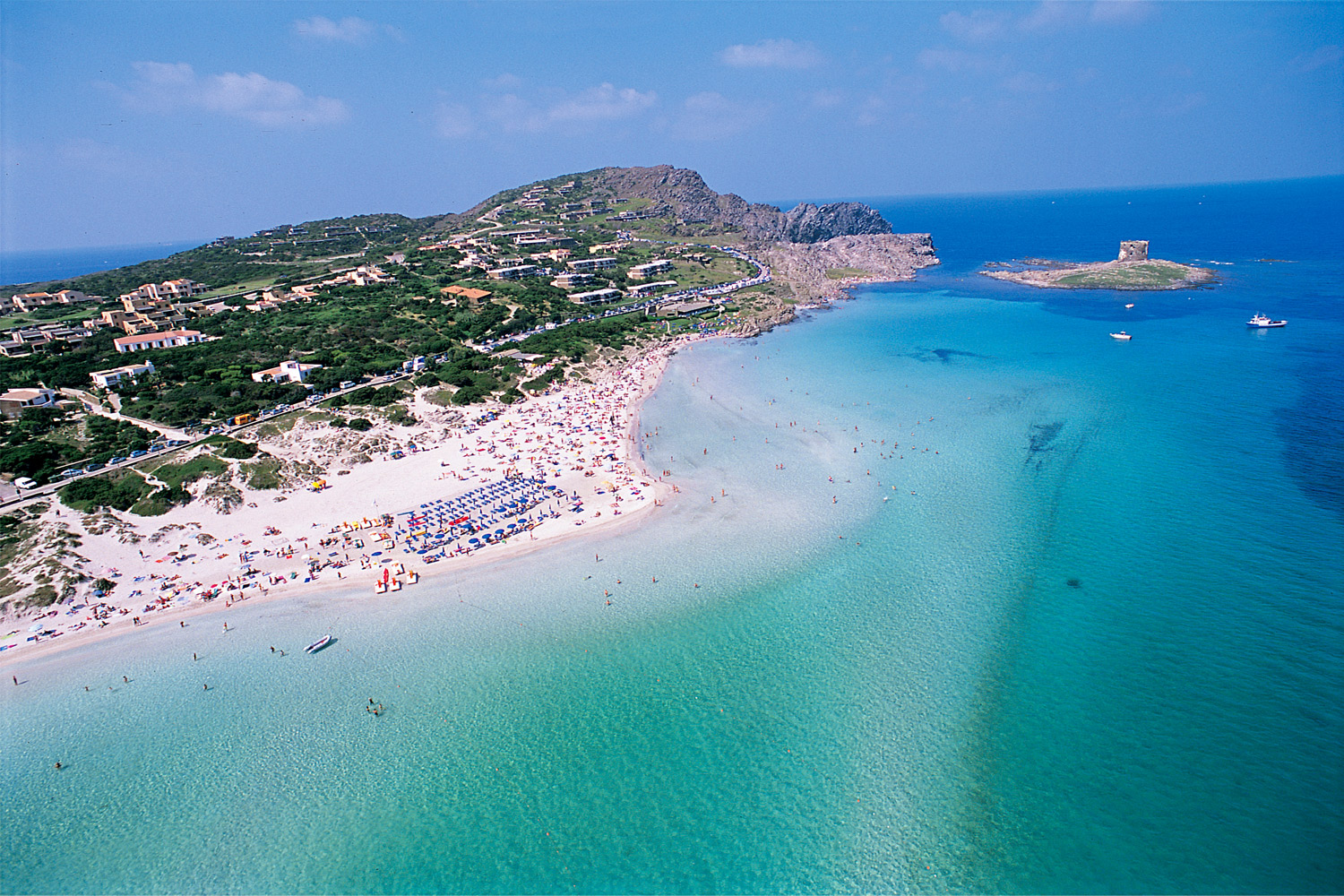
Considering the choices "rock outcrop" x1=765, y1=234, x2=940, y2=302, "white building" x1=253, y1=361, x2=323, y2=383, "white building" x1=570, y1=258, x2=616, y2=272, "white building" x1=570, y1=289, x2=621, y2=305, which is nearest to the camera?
"white building" x1=253, y1=361, x2=323, y2=383

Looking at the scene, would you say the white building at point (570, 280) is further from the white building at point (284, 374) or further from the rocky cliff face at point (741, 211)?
the rocky cliff face at point (741, 211)

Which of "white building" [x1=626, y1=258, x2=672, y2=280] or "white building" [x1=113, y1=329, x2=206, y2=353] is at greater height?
"white building" [x1=626, y1=258, x2=672, y2=280]

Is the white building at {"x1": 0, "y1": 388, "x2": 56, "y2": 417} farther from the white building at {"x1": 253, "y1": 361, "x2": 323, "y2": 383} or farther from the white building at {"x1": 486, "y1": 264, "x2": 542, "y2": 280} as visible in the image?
the white building at {"x1": 486, "y1": 264, "x2": 542, "y2": 280}

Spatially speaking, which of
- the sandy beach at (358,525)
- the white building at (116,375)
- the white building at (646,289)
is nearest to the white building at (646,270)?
the white building at (646,289)

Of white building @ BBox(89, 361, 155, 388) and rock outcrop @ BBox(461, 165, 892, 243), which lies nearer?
white building @ BBox(89, 361, 155, 388)

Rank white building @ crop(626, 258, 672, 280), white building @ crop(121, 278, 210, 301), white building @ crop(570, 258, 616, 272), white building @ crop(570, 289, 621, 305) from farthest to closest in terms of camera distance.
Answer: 1. white building @ crop(570, 258, 616, 272)
2. white building @ crop(626, 258, 672, 280)
3. white building @ crop(570, 289, 621, 305)
4. white building @ crop(121, 278, 210, 301)

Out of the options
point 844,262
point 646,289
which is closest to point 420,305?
point 646,289

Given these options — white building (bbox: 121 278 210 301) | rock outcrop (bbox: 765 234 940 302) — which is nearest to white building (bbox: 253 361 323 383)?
white building (bbox: 121 278 210 301)

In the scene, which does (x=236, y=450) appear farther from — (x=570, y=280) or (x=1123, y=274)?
(x=1123, y=274)
